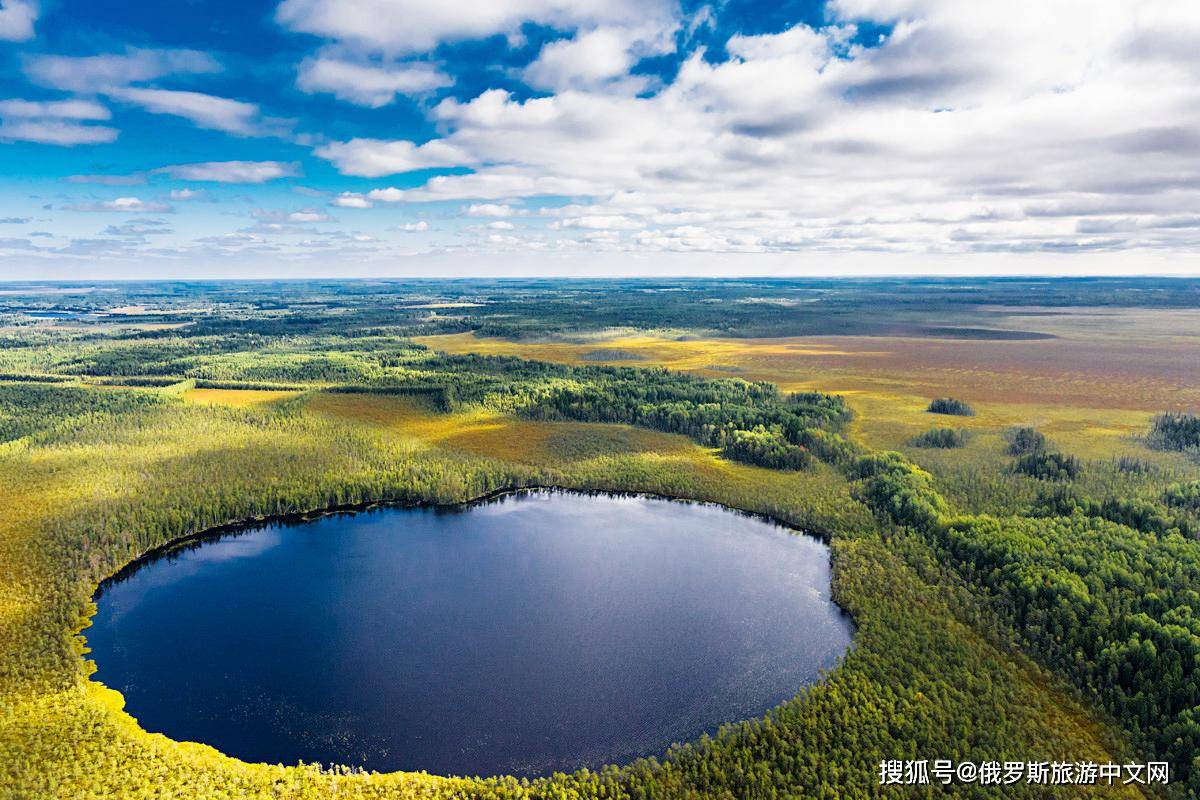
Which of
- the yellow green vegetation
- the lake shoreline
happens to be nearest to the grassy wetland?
the yellow green vegetation

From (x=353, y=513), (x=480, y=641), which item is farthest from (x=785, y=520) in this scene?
(x=353, y=513)

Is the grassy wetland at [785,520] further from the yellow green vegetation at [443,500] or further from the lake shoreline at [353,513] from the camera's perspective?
the lake shoreline at [353,513]

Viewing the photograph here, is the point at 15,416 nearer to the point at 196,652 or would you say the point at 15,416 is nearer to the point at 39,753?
the point at 196,652

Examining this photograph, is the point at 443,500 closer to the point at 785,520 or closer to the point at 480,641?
the point at 480,641

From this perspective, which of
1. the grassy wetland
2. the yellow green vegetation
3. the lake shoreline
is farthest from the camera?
the lake shoreline

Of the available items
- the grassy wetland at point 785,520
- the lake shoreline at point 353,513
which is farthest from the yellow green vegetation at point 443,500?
the lake shoreline at point 353,513

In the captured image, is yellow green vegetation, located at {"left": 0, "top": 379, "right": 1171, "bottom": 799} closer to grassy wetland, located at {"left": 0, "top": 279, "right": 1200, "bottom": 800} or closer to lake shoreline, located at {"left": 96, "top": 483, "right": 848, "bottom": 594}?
grassy wetland, located at {"left": 0, "top": 279, "right": 1200, "bottom": 800}
